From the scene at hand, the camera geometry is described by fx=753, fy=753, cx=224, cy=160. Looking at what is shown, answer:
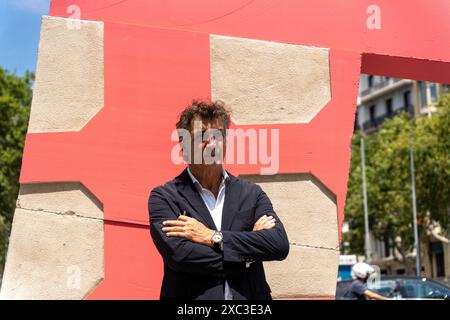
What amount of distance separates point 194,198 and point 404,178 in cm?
3195

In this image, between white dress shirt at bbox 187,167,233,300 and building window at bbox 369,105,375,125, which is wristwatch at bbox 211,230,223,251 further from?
building window at bbox 369,105,375,125

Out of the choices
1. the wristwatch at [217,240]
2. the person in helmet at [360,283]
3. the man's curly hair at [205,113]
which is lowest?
the person in helmet at [360,283]

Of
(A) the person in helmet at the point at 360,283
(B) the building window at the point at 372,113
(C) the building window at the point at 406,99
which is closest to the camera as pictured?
(A) the person in helmet at the point at 360,283

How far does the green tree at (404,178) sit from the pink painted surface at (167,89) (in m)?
24.6

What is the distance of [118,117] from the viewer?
17.4 feet

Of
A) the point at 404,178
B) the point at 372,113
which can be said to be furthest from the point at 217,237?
the point at 372,113

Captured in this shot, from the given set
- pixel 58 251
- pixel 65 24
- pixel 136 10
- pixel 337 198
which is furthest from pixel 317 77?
pixel 58 251

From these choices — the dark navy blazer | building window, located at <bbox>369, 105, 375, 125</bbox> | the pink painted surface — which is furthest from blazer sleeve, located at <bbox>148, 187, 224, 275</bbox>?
building window, located at <bbox>369, 105, 375, 125</bbox>

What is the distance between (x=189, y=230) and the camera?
3088mm

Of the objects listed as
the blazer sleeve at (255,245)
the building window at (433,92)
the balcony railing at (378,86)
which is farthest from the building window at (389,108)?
the blazer sleeve at (255,245)

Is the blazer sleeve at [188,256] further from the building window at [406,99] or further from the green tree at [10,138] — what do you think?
the building window at [406,99]

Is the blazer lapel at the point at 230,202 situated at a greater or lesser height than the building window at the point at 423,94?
lesser

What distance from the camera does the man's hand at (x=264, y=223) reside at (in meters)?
3.20
